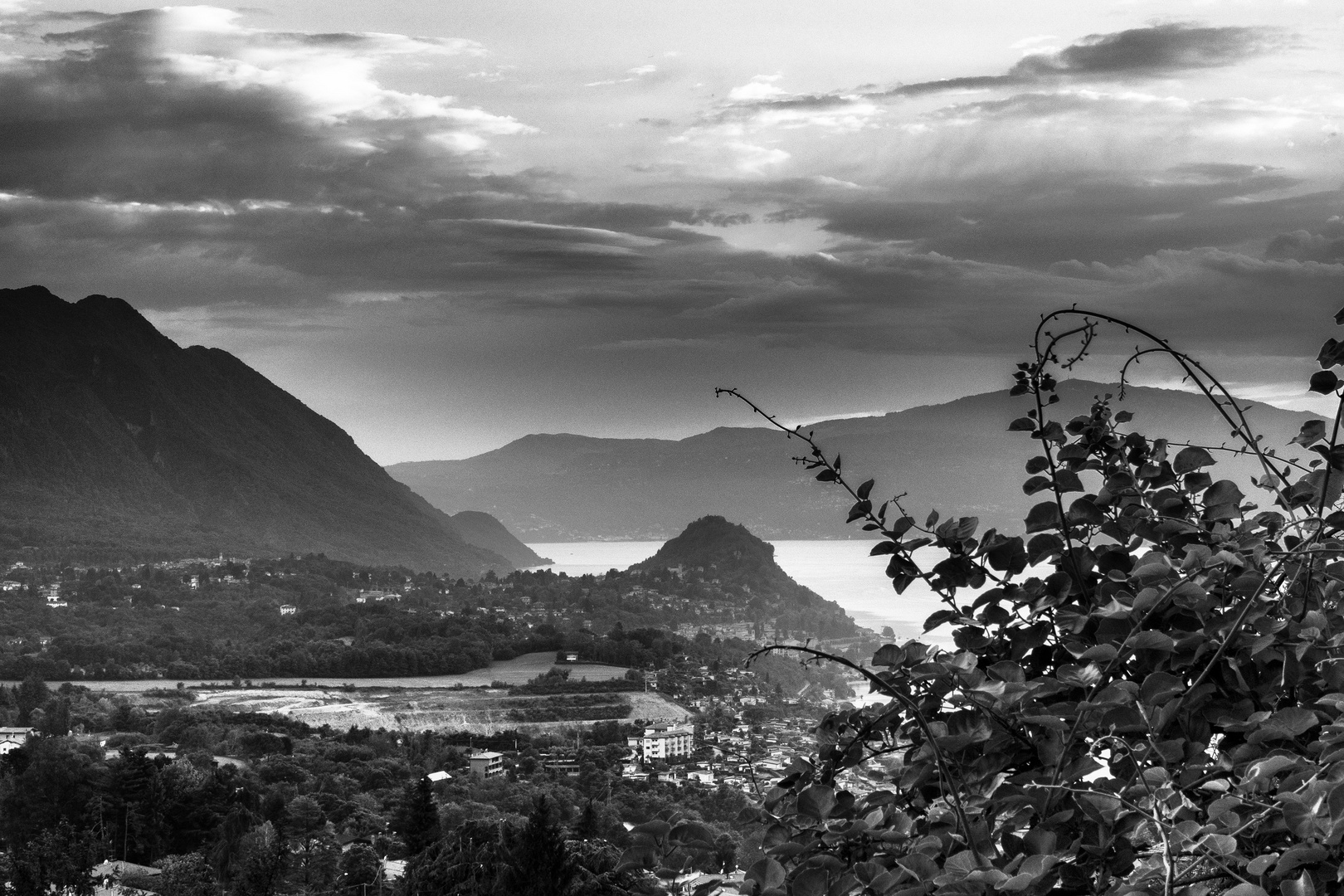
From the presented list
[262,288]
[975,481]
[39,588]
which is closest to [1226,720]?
[975,481]

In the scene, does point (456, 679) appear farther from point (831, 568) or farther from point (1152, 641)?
point (1152, 641)

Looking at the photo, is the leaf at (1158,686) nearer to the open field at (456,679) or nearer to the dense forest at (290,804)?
the dense forest at (290,804)

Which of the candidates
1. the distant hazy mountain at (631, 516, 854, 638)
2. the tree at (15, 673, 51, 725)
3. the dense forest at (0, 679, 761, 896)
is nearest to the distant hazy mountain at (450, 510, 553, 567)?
the distant hazy mountain at (631, 516, 854, 638)

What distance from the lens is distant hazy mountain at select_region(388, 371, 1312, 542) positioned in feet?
88.7

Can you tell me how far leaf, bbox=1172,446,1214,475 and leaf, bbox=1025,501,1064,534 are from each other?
0.15 meters

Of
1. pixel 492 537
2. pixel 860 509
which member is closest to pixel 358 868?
pixel 860 509

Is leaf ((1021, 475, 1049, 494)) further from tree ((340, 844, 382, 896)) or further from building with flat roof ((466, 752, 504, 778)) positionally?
building with flat roof ((466, 752, 504, 778))

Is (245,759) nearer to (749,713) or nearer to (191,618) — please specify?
(749,713)

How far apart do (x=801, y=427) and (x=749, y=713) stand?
2843 cm

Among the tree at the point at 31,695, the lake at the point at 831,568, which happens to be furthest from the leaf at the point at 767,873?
the tree at the point at 31,695

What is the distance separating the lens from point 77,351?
85.4 meters

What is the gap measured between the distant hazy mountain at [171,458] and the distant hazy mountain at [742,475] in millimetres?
7352

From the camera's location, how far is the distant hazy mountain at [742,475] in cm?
2703

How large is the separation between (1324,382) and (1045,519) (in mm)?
286
